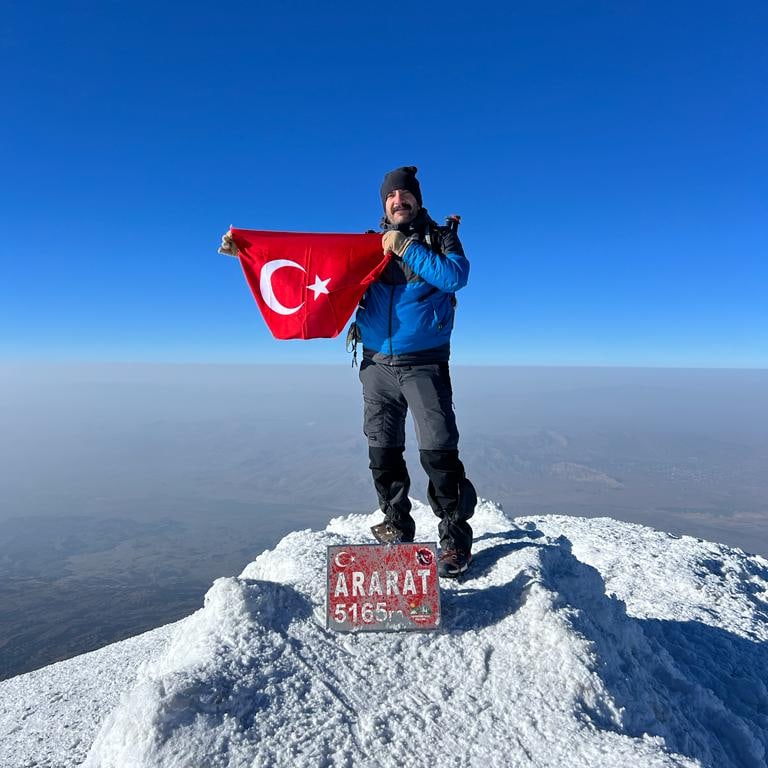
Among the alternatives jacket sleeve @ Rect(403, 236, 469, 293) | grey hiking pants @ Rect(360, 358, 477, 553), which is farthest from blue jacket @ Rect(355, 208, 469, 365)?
grey hiking pants @ Rect(360, 358, 477, 553)

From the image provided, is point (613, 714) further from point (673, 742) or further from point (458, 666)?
point (458, 666)

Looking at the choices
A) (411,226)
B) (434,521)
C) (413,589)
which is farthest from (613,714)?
(434,521)

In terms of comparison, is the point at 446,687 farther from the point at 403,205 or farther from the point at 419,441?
the point at 403,205

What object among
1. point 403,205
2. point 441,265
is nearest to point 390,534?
point 441,265

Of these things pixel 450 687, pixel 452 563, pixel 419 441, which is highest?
pixel 419 441

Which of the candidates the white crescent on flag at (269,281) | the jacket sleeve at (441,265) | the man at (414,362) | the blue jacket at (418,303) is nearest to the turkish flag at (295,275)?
the white crescent on flag at (269,281)

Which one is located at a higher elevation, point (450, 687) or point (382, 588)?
point (382, 588)

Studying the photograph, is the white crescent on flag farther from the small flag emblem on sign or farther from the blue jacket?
the small flag emblem on sign
